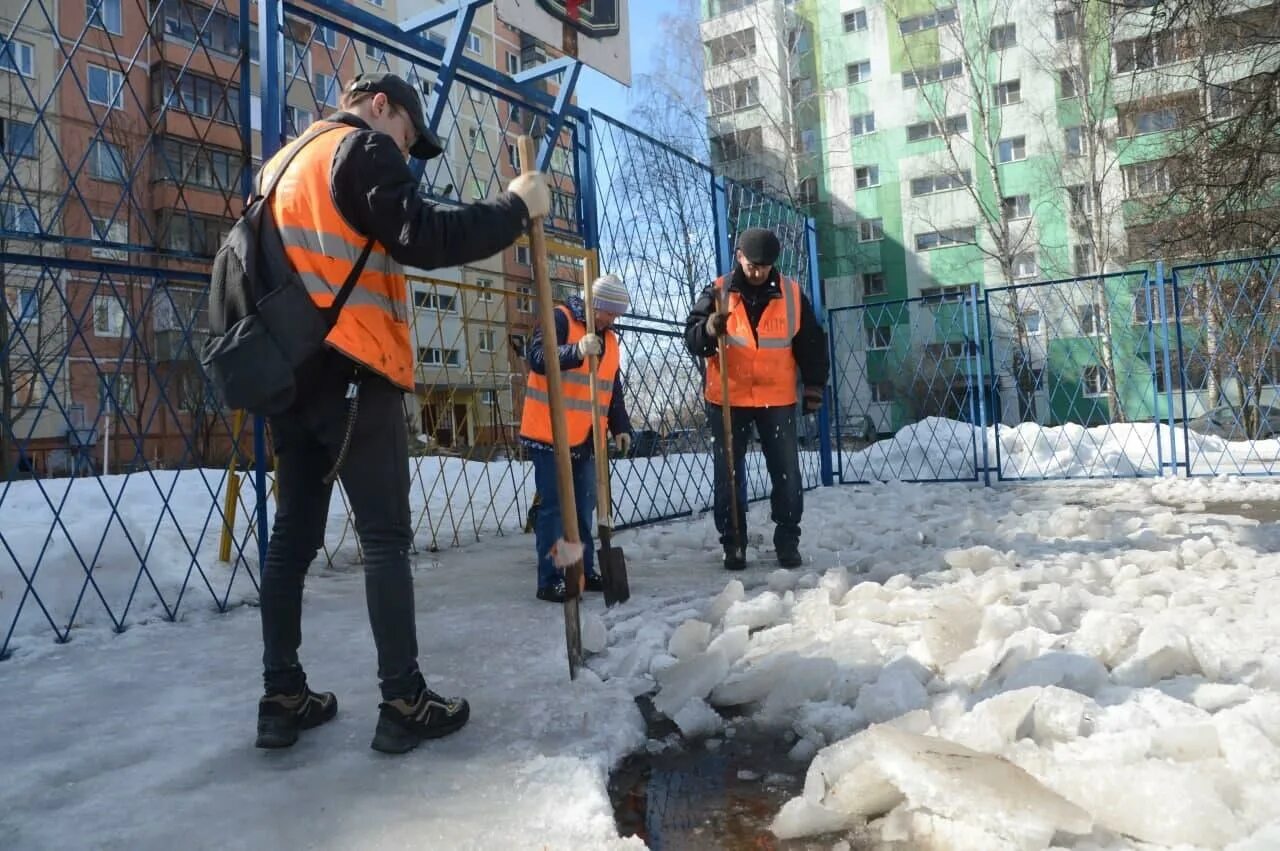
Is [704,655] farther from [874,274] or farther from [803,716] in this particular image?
[874,274]

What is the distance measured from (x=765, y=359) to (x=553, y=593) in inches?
58.3

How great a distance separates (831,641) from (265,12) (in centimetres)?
312

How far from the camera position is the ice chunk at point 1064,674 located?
1.90m

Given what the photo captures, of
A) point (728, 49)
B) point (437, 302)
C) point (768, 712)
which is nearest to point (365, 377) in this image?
point (768, 712)

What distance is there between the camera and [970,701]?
74.8 inches

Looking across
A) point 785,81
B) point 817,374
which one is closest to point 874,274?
point 785,81

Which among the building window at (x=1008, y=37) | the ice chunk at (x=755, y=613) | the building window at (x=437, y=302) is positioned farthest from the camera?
the building window at (x=1008, y=37)

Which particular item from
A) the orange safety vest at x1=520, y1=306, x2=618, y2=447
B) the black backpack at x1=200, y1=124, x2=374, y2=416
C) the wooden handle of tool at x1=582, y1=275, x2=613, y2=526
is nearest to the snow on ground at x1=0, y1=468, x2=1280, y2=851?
the wooden handle of tool at x1=582, y1=275, x2=613, y2=526

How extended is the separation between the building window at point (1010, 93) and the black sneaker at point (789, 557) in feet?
75.1

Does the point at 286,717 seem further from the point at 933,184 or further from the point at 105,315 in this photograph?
the point at 933,184

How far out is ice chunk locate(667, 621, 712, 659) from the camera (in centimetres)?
252

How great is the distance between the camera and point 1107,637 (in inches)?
83.3

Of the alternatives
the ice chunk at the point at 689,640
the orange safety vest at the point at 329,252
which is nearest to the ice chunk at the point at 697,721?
the ice chunk at the point at 689,640

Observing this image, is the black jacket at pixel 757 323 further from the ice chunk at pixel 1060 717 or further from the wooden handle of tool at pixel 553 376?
the ice chunk at pixel 1060 717
